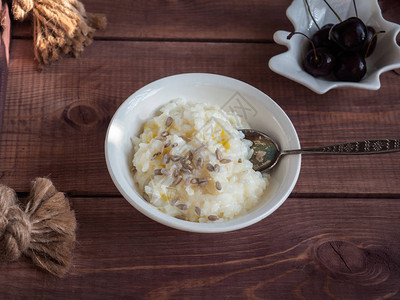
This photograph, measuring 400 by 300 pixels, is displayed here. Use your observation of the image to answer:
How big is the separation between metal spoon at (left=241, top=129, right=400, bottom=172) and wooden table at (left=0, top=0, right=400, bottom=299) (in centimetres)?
A: 10

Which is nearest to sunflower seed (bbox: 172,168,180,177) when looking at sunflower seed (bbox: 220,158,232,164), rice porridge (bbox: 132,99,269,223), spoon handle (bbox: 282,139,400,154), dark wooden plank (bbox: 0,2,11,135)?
rice porridge (bbox: 132,99,269,223)

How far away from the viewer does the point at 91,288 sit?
101 centimetres

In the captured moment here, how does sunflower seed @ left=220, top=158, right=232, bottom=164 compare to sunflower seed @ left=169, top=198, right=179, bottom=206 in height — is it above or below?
above

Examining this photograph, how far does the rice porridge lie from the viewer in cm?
100

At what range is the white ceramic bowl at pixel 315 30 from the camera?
124 centimetres

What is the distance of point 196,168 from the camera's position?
40.3 inches

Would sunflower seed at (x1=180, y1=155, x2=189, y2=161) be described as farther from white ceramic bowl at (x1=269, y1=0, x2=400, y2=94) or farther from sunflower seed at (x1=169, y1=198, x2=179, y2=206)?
white ceramic bowl at (x1=269, y1=0, x2=400, y2=94)

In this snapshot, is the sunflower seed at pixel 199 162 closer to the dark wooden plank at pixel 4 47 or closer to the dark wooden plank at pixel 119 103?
the dark wooden plank at pixel 119 103

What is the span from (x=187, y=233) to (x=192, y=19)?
2.33ft

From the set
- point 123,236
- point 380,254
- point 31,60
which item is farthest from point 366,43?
point 31,60

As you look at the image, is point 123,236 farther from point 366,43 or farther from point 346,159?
point 366,43

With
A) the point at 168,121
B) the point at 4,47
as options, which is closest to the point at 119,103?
the point at 168,121

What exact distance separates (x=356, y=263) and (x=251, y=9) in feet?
2.82

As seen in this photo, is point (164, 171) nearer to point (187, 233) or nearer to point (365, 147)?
point (187, 233)
